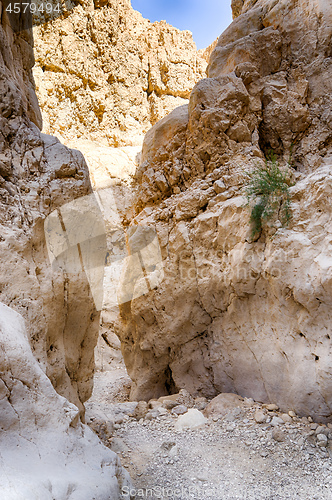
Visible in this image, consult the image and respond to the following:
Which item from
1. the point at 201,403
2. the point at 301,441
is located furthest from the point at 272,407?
the point at 201,403

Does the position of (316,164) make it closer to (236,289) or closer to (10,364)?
(236,289)

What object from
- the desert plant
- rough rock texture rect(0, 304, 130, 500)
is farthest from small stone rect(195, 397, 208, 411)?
rough rock texture rect(0, 304, 130, 500)

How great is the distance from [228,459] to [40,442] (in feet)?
7.91

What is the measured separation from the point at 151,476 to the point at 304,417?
6.53 feet

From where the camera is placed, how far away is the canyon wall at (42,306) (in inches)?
80.3

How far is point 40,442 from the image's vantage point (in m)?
2.12

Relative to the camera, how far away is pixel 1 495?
5.17ft

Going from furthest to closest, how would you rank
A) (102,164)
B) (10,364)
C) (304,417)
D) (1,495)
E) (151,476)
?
(102,164), (304,417), (151,476), (10,364), (1,495)

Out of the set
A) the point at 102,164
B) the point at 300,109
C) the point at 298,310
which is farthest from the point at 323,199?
the point at 102,164

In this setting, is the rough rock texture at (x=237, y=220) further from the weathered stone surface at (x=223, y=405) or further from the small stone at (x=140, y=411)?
the small stone at (x=140, y=411)

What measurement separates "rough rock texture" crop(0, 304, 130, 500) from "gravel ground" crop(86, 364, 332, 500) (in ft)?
1.27

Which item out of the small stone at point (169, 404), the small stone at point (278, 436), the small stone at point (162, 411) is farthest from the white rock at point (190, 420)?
the small stone at point (278, 436)

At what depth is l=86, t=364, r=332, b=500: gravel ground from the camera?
3152 millimetres

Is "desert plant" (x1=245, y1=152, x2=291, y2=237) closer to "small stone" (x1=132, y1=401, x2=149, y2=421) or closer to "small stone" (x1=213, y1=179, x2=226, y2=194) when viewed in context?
"small stone" (x1=213, y1=179, x2=226, y2=194)
